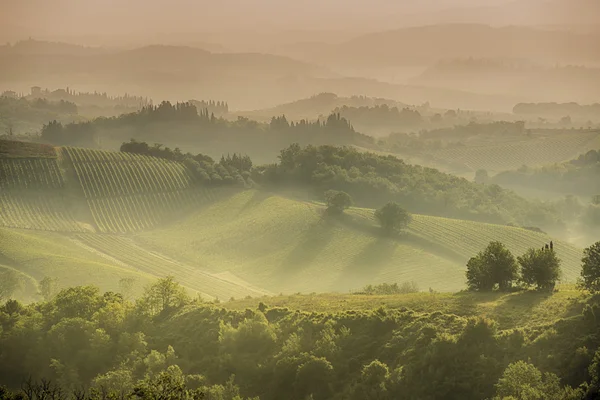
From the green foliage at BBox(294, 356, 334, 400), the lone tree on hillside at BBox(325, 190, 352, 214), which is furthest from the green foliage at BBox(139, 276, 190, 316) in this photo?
the lone tree on hillside at BBox(325, 190, 352, 214)

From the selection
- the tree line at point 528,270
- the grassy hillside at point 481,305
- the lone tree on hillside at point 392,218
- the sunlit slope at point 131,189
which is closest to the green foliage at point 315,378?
the grassy hillside at point 481,305

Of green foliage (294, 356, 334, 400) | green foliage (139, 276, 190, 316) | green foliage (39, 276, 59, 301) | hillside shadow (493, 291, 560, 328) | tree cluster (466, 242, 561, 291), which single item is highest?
tree cluster (466, 242, 561, 291)

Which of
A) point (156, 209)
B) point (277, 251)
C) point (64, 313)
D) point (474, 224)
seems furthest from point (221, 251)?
point (64, 313)

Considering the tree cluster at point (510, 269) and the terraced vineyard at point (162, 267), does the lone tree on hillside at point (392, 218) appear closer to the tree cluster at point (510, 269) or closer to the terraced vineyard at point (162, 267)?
the terraced vineyard at point (162, 267)

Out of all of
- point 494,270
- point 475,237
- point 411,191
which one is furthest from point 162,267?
point 494,270

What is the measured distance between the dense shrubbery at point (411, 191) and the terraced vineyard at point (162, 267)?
2187 inches

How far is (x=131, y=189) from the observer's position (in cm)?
17738

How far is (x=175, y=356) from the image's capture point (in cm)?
6188

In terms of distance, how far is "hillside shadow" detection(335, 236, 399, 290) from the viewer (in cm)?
12738

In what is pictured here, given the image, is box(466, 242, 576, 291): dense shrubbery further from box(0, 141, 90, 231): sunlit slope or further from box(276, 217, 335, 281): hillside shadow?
box(0, 141, 90, 231): sunlit slope

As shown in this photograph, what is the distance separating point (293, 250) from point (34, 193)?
66574 mm

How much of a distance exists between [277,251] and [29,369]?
80.0m

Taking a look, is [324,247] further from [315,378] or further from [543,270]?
[315,378]

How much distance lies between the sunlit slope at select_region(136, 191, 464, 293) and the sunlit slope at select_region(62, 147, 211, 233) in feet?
25.7
